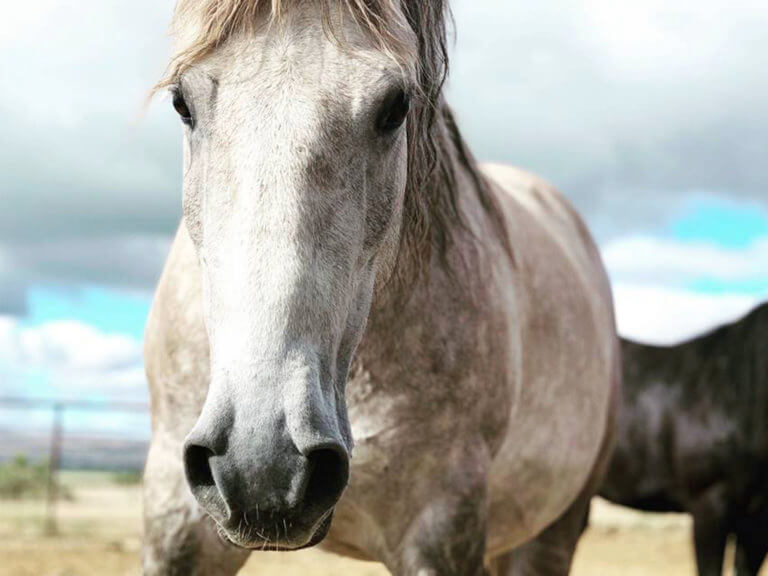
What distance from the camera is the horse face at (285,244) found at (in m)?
1.63

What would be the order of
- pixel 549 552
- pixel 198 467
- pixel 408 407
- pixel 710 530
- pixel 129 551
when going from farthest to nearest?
pixel 129 551 → pixel 710 530 → pixel 549 552 → pixel 408 407 → pixel 198 467

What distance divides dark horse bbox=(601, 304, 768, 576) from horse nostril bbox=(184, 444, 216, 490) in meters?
7.28

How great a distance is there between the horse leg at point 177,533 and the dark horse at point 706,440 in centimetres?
656

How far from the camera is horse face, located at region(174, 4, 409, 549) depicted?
5.35 ft

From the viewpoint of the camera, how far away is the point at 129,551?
9445 millimetres

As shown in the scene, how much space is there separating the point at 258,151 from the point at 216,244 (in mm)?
200

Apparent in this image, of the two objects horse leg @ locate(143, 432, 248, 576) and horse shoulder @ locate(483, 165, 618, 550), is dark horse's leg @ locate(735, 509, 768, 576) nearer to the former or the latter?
horse shoulder @ locate(483, 165, 618, 550)

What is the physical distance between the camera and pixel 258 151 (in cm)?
182

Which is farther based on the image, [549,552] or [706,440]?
[706,440]

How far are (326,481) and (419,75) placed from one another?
3.36 ft

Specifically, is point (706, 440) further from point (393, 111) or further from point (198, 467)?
point (198, 467)

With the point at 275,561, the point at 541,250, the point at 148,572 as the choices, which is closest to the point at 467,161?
the point at 541,250

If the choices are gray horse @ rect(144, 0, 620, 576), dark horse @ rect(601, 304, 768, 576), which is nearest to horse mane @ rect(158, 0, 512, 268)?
gray horse @ rect(144, 0, 620, 576)

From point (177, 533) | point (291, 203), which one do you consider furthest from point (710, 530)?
point (291, 203)
